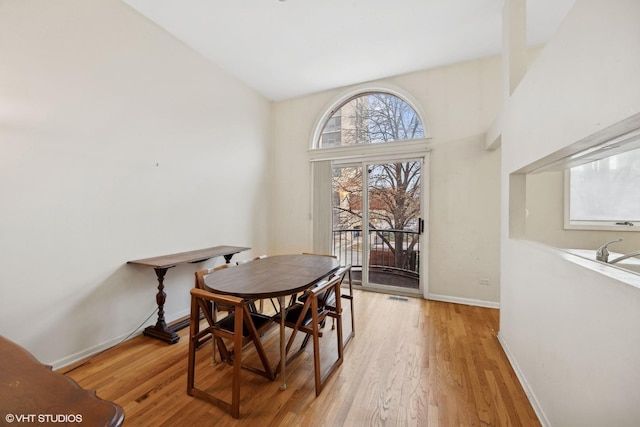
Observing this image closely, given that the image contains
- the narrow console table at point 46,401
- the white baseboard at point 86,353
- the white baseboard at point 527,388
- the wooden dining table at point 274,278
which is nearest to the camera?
the narrow console table at point 46,401

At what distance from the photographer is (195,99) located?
123 inches

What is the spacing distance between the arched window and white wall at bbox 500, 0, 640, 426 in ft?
6.23

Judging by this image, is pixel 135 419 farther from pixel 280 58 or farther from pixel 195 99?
pixel 280 58

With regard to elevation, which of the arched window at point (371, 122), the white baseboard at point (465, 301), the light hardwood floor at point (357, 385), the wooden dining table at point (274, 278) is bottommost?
the light hardwood floor at point (357, 385)

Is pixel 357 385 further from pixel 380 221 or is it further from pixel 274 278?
pixel 380 221

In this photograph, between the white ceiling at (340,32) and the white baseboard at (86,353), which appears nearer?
the white baseboard at (86,353)

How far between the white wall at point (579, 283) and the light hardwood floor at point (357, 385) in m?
0.27

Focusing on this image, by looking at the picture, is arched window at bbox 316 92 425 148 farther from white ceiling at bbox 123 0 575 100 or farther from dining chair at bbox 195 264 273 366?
dining chair at bbox 195 264 273 366

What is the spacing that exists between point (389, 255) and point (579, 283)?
2768mm

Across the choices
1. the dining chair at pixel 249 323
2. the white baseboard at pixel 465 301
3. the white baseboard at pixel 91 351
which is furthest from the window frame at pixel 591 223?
the white baseboard at pixel 91 351

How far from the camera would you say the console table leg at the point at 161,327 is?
2441 mm

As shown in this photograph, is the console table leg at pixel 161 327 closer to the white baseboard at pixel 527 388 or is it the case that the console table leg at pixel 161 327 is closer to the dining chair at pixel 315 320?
the dining chair at pixel 315 320

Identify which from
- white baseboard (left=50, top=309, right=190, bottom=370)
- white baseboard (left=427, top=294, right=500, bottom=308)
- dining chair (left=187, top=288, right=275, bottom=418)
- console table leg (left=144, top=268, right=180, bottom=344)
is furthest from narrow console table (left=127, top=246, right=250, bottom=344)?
white baseboard (left=427, top=294, right=500, bottom=308)

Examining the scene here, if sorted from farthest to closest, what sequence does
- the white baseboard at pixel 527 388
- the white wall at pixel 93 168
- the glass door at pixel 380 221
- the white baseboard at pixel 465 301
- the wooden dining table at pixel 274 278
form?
1. the glass door at pixel 380 221
2. the white baseboard at pixel 465 301
3. the white wall at pixel 93 168
4. the wooden dining table at pixel 274 278
5. the white baseboard at pixel 527 388
